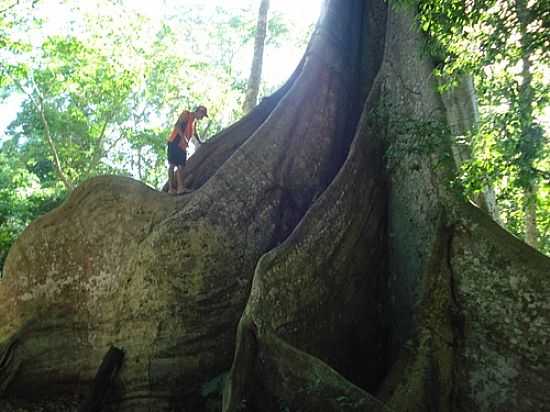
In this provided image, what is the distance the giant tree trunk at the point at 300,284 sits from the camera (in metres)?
3.90

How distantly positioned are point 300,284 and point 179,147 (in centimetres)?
277

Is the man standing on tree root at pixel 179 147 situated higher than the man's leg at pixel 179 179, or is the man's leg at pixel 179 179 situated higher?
the man standing on tree root at pixel 179 147

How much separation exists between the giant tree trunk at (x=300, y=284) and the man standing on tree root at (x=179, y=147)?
0.33m

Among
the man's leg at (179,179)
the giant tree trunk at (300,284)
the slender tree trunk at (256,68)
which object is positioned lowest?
the giant tree trunk at (300,284)

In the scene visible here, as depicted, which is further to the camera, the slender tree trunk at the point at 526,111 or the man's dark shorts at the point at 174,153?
the man's dark shorts at the point at 174,153

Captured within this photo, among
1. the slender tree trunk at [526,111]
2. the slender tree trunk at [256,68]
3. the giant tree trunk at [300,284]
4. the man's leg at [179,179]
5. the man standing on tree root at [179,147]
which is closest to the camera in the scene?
the slender tree trunk at [526,111]

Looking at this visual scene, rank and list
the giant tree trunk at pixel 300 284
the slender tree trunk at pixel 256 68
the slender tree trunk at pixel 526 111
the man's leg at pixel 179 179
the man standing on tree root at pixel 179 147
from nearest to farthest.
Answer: the slender tree trunk at pixel 526 111 → the giant tree trunk at pixel 300 284 → the man's leg at pixel 179 179 → the man standing on tree root at pixel 179 147 → the slender tree trunk at pixel 256 68

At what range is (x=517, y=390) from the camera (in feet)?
12.6

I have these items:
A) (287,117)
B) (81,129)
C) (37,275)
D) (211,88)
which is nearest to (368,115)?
(287,117)

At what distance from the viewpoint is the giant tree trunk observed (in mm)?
3900

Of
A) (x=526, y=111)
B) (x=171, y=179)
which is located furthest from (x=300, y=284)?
(x=171, y=179)

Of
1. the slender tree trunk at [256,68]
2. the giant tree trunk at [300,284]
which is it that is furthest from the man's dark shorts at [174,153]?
the slender tree trunk at [256,68]

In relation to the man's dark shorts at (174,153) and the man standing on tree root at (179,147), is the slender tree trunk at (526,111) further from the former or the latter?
the man's dark shorts at (174,153)

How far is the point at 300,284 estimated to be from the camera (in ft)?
14.6
